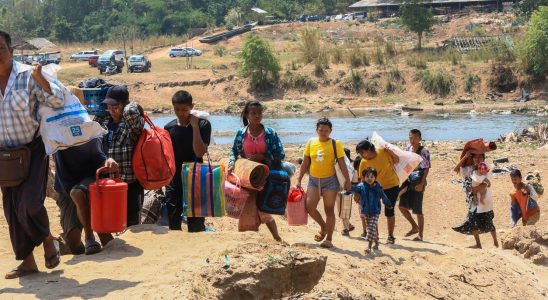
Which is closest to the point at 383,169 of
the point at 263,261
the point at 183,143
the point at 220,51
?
the point at 183,143

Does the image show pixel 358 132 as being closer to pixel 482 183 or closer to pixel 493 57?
pixel 493 57

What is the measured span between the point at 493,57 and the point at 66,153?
124 feet

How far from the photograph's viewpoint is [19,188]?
5672 mm

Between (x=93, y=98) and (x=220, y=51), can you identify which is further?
(x=220, y=51)

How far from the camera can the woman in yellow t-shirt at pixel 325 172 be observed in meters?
7.92

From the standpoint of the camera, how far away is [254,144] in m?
7.50

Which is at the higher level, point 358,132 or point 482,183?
point 482,183

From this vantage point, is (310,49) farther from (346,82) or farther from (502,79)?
(502,79)

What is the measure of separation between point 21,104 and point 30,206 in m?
0.68

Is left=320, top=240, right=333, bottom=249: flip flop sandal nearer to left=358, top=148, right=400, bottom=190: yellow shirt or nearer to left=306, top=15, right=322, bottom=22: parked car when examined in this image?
left=358, top=148, right=400, bottom=190: yellow shirt

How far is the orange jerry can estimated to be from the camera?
610 cm

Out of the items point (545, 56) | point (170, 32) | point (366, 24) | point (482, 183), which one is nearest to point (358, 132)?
point (545, 56)

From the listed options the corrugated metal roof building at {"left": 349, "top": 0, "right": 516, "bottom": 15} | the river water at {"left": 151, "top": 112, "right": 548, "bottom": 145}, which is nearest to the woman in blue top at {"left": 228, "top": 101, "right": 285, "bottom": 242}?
A: the river water at {"left": 151, "top": 112, "right": 548, "bottom": 145}

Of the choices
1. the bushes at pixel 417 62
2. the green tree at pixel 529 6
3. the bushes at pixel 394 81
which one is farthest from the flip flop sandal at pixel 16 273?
the green tree at pixel 529 6
